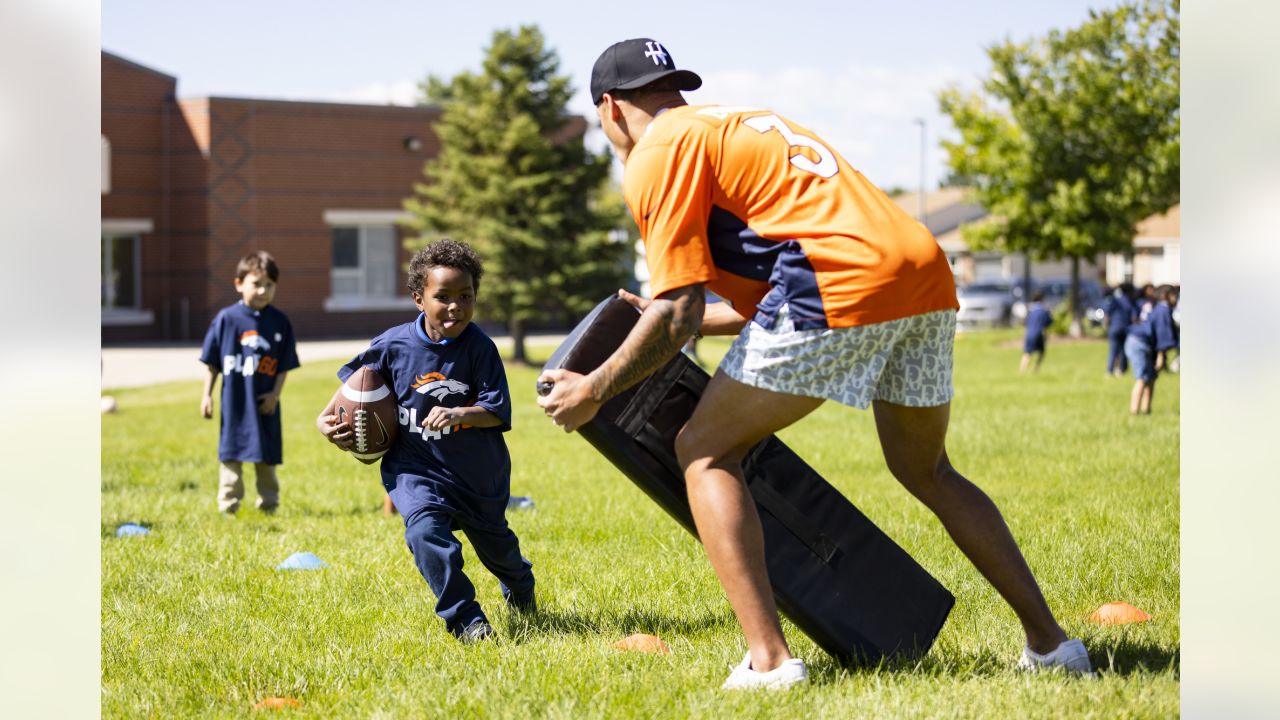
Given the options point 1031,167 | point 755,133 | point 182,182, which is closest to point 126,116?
point 182,182

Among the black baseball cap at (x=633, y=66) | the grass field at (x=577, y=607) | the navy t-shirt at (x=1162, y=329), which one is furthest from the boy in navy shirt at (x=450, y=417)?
the navy t-shirt at (x=1162, y=329)

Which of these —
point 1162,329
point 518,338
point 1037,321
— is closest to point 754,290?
point 1162,329

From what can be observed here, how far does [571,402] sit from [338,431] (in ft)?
5.71

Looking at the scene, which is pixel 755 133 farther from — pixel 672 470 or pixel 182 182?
pixel 182 182

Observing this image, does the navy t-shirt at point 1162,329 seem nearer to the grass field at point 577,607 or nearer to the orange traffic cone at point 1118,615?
the grass field at point 577,607

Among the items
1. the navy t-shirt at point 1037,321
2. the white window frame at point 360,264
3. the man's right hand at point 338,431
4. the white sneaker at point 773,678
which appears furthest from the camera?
the white window frame at point 360,264

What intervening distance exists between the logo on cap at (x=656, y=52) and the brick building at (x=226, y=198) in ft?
118

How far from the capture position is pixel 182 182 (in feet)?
129

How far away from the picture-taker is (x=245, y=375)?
8.70 metres

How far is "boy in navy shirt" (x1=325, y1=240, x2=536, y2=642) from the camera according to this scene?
529 cm

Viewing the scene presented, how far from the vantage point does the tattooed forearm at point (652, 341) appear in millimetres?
3756

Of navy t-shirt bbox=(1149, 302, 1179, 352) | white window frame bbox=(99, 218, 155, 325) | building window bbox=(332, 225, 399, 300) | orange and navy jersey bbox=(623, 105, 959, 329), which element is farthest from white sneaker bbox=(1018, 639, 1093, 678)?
building window bbox=(332, 225, 399, 300)

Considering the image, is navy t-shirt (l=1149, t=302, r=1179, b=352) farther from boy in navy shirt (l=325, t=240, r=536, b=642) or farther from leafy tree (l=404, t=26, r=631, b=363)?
leafy tree (l=404, t=26, r=631, b=363)

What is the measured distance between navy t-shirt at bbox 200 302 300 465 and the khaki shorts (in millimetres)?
5476
